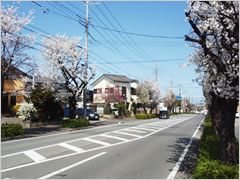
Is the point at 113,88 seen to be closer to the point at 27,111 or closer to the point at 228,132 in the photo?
the point at 27,111

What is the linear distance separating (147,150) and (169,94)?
56692mm

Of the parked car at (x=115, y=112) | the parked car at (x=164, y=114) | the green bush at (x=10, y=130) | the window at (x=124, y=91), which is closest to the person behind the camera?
the green bush at (x=10, y=130)

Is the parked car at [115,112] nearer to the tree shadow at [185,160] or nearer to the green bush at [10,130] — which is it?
the green bush at [10,130]

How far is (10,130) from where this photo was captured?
45.8 feet

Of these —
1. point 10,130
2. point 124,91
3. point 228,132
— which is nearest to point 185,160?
point 228,132

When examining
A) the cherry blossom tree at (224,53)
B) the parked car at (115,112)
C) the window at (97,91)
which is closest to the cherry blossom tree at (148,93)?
the parked car at (115,112)

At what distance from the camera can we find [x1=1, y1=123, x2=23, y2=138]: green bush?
44.6 ft

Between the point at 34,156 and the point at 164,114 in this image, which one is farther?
the point at 164,114

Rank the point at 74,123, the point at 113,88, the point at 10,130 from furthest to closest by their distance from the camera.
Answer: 1. the point at 113,88
2. the point at 74,123
3. the point at 10,130

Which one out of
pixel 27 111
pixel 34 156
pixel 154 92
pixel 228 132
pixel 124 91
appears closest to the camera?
pixel 228 132

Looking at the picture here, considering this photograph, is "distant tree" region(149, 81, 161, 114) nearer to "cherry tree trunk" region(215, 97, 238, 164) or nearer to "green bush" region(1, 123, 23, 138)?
"green bush" region(1, 123, 23, 138)

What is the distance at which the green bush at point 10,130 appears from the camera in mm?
13598

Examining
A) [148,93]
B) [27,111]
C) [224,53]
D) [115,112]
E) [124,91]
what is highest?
[124,91]

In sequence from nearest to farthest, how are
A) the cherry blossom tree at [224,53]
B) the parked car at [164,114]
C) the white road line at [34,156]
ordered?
the cherry blossom tree at [224,53], the white road line at [34,156], the parked car at [164,114]
